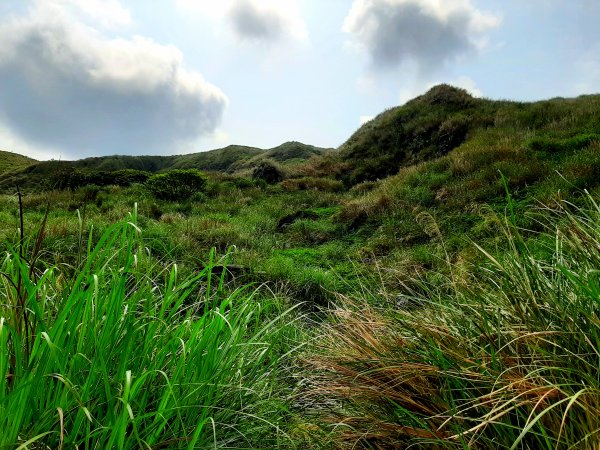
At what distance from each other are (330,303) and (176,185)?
41.9 feet

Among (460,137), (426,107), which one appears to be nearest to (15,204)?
(460,137)

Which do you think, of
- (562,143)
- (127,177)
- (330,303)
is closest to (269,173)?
(127,177)

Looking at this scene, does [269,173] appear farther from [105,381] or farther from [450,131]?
[105,381]

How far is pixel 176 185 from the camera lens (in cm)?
1720

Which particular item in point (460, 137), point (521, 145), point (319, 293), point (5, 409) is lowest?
point (319, 293)

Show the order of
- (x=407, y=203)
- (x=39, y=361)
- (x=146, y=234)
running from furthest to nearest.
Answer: (x=407, y=203) < (x=146, y=234) < (x=39, y=361)

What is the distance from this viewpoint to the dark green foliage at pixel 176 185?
16.4 m

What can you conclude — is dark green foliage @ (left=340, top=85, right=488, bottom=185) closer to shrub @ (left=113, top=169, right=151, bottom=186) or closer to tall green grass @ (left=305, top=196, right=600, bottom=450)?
shrub @ (left=113, top=169, right=151, bottom=186)

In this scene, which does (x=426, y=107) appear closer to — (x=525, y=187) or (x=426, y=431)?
(x=525, y=187)

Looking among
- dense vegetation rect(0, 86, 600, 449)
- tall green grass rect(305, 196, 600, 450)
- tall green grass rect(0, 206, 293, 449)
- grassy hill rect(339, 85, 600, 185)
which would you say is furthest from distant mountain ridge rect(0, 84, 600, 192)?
tall green grass rect(0, 206, 293, 449)

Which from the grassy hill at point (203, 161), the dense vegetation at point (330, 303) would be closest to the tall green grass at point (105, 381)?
the dense vegetation at point (330, 303)

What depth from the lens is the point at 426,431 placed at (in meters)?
1.75

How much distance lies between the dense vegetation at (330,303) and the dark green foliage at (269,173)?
2.34 meters

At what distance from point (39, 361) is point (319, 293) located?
16.5ft
